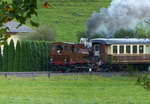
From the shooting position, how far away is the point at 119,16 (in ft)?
133

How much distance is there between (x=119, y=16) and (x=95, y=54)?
20.2 feet

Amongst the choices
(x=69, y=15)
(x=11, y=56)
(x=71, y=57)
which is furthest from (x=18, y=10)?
(x=69, y=15)

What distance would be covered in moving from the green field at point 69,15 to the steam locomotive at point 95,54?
96.5ft

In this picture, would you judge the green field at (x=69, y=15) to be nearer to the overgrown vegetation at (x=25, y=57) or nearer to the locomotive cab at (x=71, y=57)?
the overgrown vegetation at (x=25, y=57)

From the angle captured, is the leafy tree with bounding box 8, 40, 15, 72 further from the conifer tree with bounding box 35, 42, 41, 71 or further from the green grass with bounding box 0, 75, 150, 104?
the green grass with bounding box 0, 75, 150, 104

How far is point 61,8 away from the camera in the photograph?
8088cm

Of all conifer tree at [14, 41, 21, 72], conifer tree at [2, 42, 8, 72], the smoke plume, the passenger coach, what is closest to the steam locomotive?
the passenger coach

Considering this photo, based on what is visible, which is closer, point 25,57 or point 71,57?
point 71,57

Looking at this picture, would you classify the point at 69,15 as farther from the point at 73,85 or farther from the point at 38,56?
the point at 73,85

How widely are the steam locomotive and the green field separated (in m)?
29.4

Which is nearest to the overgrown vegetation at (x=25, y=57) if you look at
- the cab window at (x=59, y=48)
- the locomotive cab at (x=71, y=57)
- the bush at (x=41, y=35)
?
the cab window at (x=59, y=48)

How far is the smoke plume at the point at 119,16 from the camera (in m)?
36.7

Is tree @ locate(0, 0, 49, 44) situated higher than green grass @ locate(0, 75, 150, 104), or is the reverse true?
tree @ locate(0, 0, 49, 44)

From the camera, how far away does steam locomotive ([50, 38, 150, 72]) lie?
116 ft
